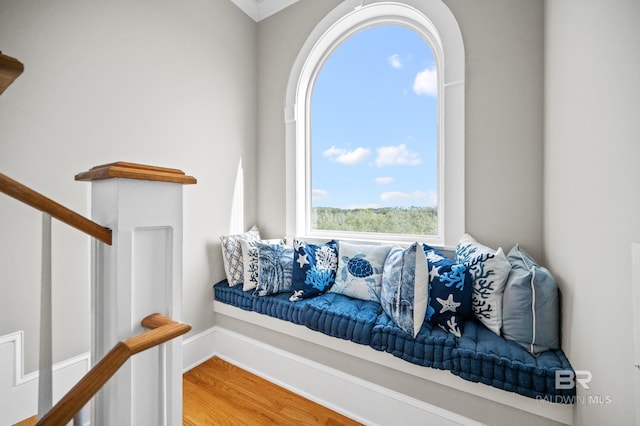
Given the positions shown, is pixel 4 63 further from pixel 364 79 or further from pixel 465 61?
pixel 364 79

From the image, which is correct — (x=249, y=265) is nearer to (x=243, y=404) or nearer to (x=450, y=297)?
(x=243, y=404)

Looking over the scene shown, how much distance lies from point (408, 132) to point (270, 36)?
61.1 inches

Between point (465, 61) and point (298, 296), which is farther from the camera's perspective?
point (298, 296)

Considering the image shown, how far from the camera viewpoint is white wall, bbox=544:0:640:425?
74 centimetres

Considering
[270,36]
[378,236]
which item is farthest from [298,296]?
[270,36]

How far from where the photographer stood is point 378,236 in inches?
83.4

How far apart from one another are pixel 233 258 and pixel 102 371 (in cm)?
163

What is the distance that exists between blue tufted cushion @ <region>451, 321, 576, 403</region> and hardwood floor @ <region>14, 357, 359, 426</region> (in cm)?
75

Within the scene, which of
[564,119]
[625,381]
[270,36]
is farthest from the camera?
[270,36]

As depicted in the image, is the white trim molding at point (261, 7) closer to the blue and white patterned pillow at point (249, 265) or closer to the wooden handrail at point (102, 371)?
the blue and white patterned pillow at point (249, 265)

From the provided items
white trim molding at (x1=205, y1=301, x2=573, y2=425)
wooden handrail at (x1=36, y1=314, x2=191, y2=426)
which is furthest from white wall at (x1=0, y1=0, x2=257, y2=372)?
wooden handrail at (x1=36, y1=314, x2=191, y2=426)

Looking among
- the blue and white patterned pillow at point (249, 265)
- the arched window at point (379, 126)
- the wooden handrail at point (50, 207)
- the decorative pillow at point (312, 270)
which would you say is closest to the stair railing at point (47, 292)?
the wooden handrail at point (50, 207)

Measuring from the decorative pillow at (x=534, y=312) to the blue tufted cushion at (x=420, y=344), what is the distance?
0.28m
